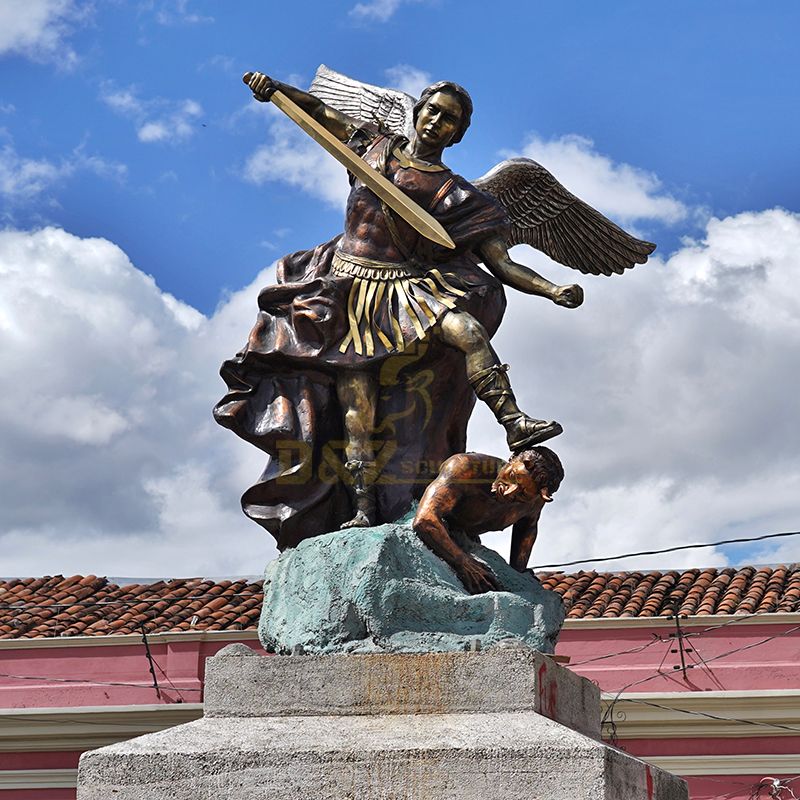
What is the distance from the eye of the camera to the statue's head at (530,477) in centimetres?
577

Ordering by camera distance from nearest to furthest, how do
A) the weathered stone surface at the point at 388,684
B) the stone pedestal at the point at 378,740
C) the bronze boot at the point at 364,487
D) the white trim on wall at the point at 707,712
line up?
the stone pedestal at the point at 378,740, the weathered stone surface at the point at 388,684, the bronze boot at the point at 364,487, the white trim on wall at the point at 707,712

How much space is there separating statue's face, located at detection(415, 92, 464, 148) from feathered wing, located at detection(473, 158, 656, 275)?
0.91m

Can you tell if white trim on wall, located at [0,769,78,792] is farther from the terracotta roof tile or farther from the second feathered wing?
the second feathered wing

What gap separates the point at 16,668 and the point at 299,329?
12139mm

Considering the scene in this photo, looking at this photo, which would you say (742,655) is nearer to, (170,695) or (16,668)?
(170,695)

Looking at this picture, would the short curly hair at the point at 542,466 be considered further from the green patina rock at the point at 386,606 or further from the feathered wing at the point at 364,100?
the feathered wing at the point at 364,100

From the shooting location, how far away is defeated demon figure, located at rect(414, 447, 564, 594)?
5746 millimetres

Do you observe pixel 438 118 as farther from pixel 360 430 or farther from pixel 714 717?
pixel 714 717

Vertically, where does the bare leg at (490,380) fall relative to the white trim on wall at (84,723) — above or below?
below

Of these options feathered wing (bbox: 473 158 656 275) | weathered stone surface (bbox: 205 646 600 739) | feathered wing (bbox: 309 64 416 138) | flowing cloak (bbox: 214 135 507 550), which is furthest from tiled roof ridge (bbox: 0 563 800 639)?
weathered stone surface (bbox: 205 646 600 739)

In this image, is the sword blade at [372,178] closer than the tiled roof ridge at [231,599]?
Yes

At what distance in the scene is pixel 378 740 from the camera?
499 cm

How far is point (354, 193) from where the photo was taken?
21.2 ft

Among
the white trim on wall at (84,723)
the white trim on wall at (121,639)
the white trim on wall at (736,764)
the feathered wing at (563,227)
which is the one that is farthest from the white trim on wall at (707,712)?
the feathered wing at (563,227)
